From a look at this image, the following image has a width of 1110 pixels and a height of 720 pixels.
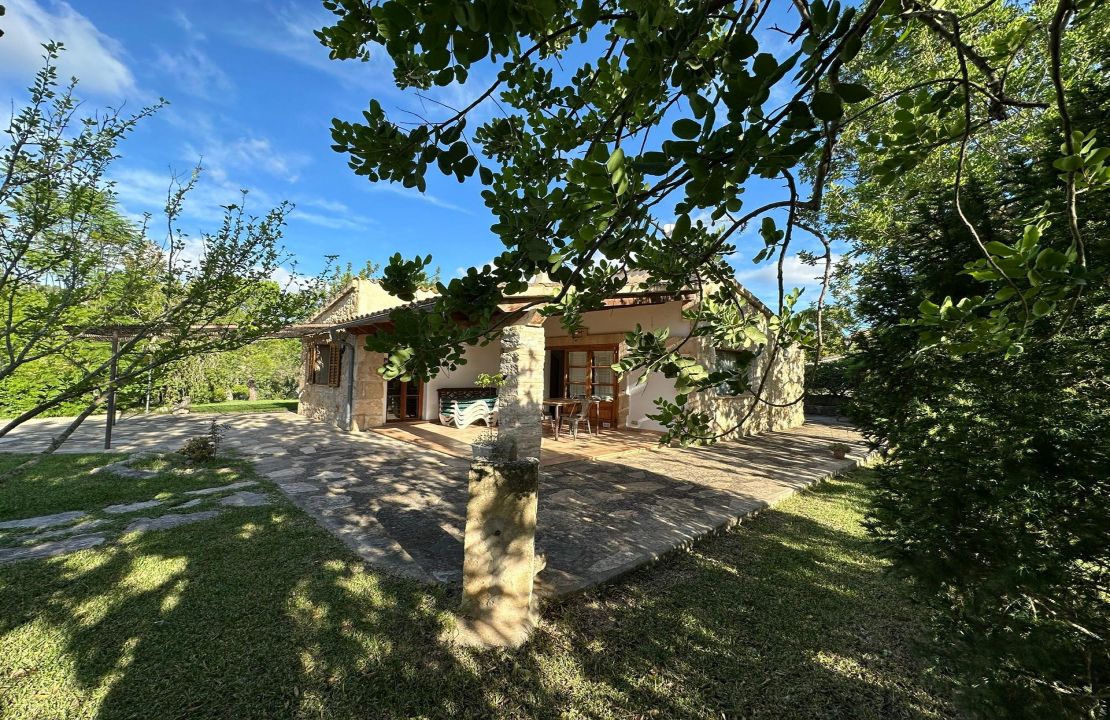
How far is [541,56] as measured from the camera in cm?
208

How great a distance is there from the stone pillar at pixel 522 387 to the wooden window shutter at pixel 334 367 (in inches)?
276

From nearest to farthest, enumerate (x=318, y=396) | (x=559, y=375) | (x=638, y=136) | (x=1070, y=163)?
(x=1070, y=163)
(x=638, y=136)
(x=559, y=375)
(x=318, y=396)

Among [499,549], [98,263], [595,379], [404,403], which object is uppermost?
[98,263]

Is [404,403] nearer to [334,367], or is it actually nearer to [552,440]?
[334,367]

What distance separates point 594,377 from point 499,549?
A: 912cm

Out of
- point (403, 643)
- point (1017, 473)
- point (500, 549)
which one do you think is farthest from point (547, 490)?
point (1017, 473)

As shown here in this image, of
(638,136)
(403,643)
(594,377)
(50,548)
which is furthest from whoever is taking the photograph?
(594,377)

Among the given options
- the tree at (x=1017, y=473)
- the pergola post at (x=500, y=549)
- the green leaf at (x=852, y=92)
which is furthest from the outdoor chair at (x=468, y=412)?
the green leaf at (x=852, y=92)

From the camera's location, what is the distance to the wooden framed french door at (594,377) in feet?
37.3

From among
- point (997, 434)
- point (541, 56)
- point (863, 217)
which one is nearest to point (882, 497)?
point (997, 434)

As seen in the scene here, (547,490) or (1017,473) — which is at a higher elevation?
(1017,473)

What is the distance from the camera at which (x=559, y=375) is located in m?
12.6

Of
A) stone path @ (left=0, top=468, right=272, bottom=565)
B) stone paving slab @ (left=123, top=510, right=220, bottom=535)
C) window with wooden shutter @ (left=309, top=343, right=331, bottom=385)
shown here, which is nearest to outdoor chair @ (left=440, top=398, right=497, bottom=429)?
window with wooden shutter @ (left=309, top=343, right=331, bottom=385)

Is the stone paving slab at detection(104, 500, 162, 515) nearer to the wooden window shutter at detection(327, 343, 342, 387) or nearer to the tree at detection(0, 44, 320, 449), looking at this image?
the tree at detection(0, 44, 320, 449)
